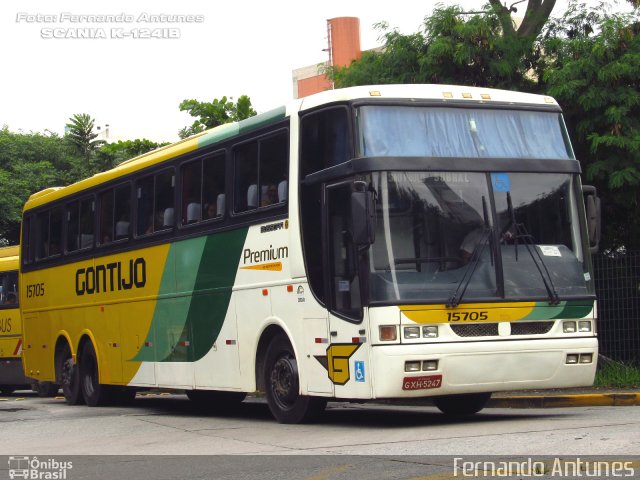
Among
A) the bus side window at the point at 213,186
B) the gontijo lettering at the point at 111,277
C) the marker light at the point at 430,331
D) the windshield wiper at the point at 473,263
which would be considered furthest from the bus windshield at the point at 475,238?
the gontijo lettering at the point at 111,277

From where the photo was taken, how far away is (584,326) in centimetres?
1238

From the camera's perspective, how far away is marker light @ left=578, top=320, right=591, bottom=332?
40.5 feet

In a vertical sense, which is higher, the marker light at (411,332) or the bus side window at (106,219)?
the bus side window at (106,219)

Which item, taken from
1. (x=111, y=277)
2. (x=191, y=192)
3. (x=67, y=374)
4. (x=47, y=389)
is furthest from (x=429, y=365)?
(x=47, y=389)

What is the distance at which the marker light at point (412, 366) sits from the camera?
37.5ft

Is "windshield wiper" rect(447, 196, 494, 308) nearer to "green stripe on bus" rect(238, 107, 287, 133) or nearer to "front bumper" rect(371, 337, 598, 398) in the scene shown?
"front bumper" rect(371, 337, 598, 398)

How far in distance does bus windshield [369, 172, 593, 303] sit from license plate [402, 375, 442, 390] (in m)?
0.77

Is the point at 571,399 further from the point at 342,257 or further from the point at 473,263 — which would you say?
the point at 342,257

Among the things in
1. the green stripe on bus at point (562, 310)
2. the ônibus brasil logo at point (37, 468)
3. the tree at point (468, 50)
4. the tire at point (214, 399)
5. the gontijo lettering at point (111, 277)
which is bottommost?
the ônibus brasil logo at point (37, 468)

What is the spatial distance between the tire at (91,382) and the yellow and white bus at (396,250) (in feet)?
14.5

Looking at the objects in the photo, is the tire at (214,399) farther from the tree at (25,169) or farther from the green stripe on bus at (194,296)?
the tree at (25,169)

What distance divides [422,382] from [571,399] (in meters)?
4.77

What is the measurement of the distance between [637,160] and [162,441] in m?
8.89

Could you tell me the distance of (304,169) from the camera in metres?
12.6
